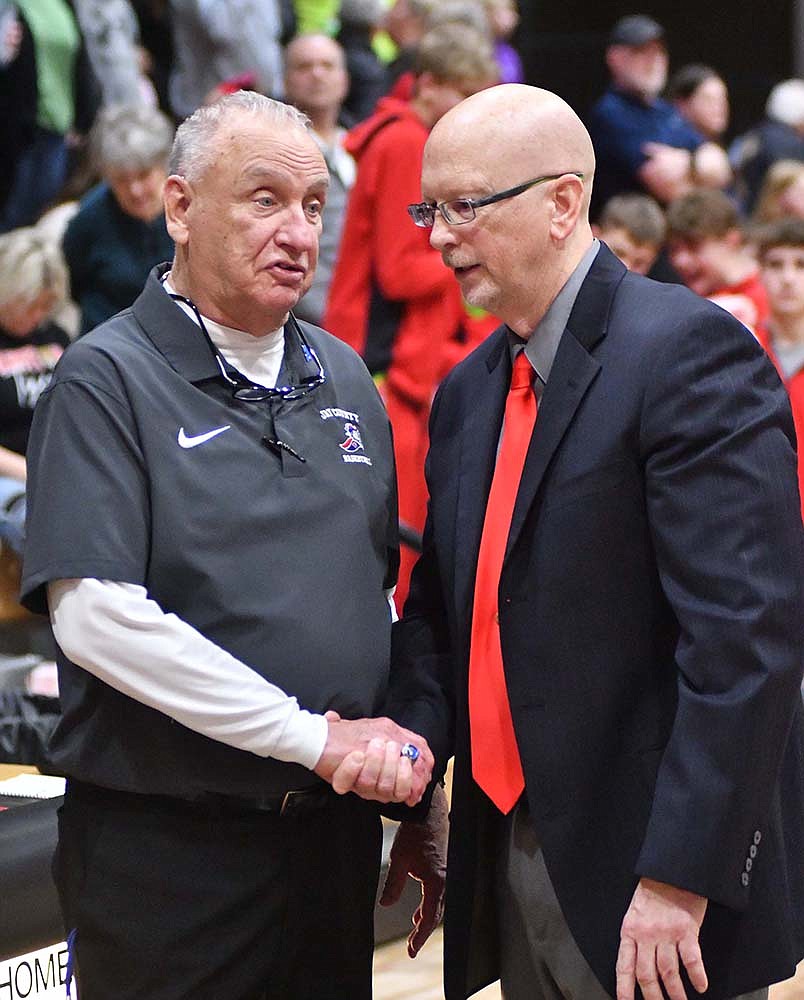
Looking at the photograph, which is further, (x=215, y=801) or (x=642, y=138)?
(x=642, y=138)

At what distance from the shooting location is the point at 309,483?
7.64 feet

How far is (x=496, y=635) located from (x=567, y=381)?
35 cm

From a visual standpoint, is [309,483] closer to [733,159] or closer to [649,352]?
[649,352]

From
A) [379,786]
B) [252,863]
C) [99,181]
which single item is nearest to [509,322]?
[379,786]

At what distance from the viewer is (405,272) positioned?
5145 millimetres

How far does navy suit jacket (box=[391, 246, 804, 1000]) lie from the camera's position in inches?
79.7

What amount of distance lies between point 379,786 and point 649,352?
671 millimetres

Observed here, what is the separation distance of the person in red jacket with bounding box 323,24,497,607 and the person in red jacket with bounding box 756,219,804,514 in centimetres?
95

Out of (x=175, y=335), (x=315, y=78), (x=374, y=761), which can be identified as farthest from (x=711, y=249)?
(x=374, y=761)

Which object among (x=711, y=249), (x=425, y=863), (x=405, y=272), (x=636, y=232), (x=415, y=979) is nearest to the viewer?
(x=425, y=863)

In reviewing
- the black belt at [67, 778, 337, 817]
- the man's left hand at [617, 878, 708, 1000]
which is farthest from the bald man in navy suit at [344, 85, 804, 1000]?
the black belt at [67, 778, 337, 817]

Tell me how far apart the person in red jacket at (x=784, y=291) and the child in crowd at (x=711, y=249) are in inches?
22.6

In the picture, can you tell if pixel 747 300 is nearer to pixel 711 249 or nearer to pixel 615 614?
pixel 711 249

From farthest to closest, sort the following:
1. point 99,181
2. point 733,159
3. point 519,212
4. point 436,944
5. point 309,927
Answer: point 733,159
point 99,181
point 436,944
point 309,927
point 519,212
